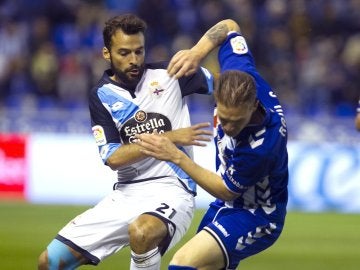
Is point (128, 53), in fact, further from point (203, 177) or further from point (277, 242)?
point (277, 242)

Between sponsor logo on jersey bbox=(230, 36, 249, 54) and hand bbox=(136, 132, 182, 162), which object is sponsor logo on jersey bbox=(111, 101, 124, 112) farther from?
hand bbox=(136, 132, 182, 162)

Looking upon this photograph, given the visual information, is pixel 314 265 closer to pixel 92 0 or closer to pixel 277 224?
pixel 277 224

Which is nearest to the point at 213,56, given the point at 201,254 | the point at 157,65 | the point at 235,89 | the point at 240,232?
the point at 157,65

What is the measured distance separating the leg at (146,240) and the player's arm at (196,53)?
104cm

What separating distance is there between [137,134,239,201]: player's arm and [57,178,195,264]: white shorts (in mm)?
767

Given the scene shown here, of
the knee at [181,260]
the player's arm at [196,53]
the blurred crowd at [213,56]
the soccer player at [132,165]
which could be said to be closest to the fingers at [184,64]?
the player's arm at [196,53]

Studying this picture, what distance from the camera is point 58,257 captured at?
666 centimetres

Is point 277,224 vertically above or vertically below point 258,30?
below

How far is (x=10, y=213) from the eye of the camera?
564 inches

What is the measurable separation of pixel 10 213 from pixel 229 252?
865 centimetres

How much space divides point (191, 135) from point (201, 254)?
2.53 ft

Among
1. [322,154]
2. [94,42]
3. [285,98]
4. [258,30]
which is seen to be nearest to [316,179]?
[322,154]

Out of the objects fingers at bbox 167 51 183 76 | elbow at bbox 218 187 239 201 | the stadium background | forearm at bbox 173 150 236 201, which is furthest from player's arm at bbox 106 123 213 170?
the stadium background

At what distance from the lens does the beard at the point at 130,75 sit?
6863 millimetres
